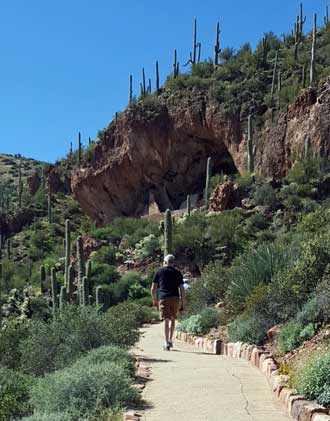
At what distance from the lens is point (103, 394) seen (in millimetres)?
7156

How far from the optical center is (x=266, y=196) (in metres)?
36.4

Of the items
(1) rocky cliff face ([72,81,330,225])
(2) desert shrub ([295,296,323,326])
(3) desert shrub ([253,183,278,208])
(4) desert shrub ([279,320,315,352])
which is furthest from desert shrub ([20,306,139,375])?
(1) rocky cliff face ([72,81,330,225])

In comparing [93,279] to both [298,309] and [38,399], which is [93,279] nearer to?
[298,309]

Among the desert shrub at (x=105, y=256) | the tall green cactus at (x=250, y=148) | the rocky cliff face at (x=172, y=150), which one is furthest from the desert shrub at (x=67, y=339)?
the rocky cliff face at (x=172, y=150)

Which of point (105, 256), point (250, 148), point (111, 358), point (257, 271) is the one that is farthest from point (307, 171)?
point (111, 358)

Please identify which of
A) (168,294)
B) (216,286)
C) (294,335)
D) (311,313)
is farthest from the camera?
(216,286)

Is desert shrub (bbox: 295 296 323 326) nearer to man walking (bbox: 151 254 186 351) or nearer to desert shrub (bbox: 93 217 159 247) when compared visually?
man walking (bbox: 151 254 186 351)

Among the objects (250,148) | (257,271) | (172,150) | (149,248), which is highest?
(172,150)

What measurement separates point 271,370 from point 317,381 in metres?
2.07

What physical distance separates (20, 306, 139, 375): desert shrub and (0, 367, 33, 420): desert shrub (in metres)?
1.12

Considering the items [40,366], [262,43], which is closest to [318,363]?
[40,366]

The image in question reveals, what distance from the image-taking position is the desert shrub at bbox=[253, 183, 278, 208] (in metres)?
36.1

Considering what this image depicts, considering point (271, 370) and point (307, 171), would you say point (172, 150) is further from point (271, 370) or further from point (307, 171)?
point (271, 370)

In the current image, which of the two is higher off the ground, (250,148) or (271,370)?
(250,148)
